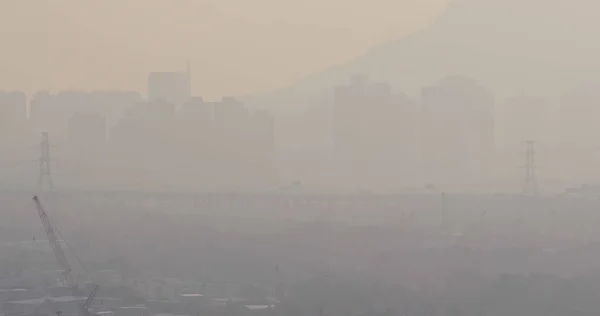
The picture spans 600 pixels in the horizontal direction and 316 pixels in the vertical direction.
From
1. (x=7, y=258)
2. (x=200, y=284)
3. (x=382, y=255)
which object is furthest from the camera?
(x=382, y=255)

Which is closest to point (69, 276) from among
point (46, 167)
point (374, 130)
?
point (46, 167)

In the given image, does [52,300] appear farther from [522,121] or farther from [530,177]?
[522,121]

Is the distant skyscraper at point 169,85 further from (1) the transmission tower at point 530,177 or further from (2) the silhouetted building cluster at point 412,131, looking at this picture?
(1) the transmission tower at point 530,177

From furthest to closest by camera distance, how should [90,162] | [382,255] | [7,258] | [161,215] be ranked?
[90,162] → [161,215] → [382,255] → [7,258]

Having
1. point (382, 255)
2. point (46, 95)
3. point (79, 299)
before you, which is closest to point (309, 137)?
point (46, 95)

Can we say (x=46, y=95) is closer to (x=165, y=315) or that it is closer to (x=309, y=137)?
(x=309, y=137)

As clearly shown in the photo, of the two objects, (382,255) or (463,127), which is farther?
(463,127)
